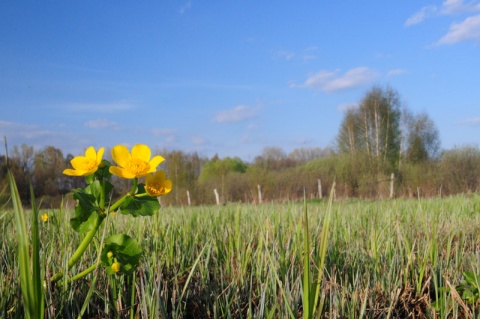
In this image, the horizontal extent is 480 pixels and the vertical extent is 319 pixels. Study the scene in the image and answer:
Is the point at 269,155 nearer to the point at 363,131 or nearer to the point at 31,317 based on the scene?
the point at 363,131

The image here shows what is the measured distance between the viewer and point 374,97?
2256 cm

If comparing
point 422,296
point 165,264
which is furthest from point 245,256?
point 422,296

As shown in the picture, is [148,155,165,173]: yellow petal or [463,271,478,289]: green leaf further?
[463,271,478,289]: green leaf

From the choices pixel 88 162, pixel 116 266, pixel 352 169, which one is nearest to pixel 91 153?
pixel 88 162

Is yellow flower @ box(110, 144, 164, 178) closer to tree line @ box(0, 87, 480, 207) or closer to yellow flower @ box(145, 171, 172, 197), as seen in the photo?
yellow flower @ box(145, 171, 172, 197)

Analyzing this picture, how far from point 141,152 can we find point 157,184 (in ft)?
0.25

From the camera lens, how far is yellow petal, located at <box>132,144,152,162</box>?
891mm

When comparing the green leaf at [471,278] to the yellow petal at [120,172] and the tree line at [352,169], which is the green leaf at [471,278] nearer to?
the yellow petal at [120,172]

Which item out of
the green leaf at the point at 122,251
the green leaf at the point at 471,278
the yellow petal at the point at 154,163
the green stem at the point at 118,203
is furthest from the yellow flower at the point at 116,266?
the green leaf at the point at 471,278

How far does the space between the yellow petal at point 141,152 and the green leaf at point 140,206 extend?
92mm

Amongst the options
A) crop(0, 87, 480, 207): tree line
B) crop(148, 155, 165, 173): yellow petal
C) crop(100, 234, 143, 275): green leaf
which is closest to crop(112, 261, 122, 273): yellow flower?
crop(100, 234, 143, 275): green leaf

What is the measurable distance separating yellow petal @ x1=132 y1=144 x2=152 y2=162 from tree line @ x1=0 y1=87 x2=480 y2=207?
13.2 meters

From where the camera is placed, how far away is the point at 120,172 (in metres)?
0.84

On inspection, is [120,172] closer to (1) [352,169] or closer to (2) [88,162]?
(2) [88,162]
